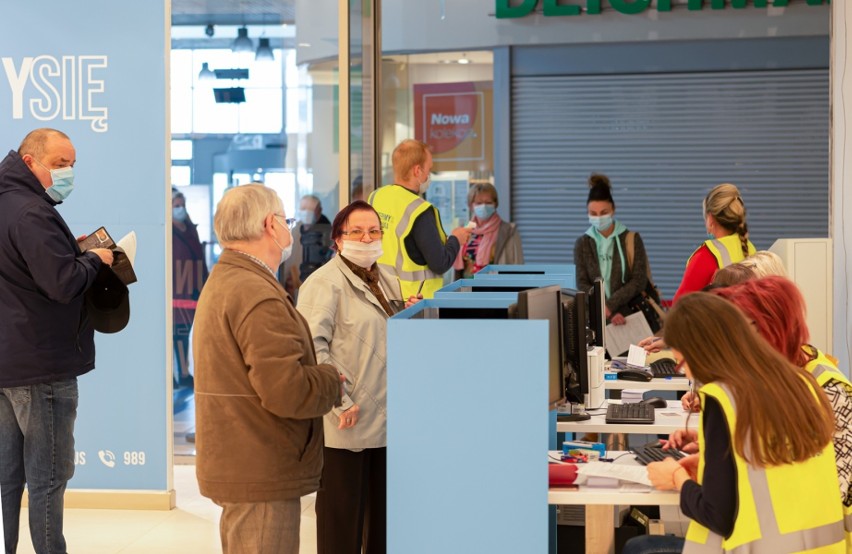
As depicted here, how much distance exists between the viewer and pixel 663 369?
16.5 feet

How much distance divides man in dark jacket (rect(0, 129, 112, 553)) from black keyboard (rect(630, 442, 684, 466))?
2.14 meters

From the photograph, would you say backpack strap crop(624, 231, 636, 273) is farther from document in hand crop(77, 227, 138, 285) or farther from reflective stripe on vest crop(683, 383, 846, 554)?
reflective stripe on vest crop(683, 383, 846, 554)

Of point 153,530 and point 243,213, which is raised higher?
point 243,213

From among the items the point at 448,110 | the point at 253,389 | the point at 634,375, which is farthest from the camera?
the point at 448,110

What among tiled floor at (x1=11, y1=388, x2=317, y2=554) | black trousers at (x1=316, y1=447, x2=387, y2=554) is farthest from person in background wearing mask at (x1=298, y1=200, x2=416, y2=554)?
tiled floor at (x1=11, y1=388, x2=317, y2=554)

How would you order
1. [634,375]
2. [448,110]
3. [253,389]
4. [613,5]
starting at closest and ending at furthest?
[253,389] < [634,375] < [613,5] < [448,110]

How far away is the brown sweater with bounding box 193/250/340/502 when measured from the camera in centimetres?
281

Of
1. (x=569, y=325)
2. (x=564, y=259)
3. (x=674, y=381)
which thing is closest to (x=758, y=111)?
(x=564, y=259)

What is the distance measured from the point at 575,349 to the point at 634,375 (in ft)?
4.15

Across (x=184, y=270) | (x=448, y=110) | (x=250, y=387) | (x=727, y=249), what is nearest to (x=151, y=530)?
(x=184, y=270)

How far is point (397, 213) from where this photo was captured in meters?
5.05

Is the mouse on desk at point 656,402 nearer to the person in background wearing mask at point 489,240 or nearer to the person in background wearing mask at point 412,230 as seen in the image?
the person in background wearing mask at point 412,230

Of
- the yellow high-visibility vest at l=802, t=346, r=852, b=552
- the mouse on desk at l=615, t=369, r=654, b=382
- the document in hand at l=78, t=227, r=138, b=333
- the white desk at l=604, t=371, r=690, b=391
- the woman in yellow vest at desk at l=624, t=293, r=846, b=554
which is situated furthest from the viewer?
the mouse on desk at l=615, t=369, r=654, b=382

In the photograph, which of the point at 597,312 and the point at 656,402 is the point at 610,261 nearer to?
the point at 597,312
